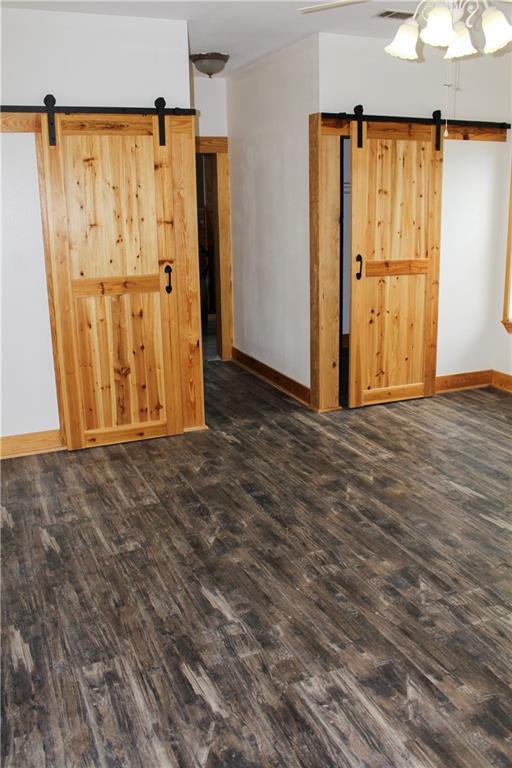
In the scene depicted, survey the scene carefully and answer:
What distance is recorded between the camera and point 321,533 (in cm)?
335

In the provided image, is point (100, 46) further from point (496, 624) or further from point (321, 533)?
point (496, 624)

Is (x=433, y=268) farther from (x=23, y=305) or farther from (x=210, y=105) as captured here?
(x=23, y=305)

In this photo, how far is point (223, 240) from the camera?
6.66m

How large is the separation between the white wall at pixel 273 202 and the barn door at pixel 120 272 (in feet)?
3.30

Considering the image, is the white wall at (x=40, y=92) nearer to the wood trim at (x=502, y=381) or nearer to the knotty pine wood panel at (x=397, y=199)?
the knotty pine wood panel at (x=397, y=199)

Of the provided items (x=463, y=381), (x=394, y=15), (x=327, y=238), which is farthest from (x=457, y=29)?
(x=463, y=381)

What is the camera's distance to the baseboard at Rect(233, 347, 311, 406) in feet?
17.9

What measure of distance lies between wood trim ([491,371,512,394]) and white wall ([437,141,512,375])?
48 mm

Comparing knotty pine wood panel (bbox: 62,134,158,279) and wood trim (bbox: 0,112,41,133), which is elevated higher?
wood trim (bbox: 0,112,41,133)

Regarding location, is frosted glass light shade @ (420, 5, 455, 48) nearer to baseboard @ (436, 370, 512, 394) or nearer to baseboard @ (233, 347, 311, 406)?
baseboard @ (233, 347, 311, 406)

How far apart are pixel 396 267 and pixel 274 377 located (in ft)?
4.72

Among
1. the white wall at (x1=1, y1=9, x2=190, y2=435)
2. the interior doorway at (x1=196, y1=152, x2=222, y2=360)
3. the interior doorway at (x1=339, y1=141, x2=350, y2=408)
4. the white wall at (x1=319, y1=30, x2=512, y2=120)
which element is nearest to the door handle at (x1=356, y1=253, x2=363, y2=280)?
the interior doorway at (x1=339, y1=141, x2=350, y2=408)

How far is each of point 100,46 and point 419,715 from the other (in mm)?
3975

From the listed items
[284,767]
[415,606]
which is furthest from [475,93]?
[284,767]
